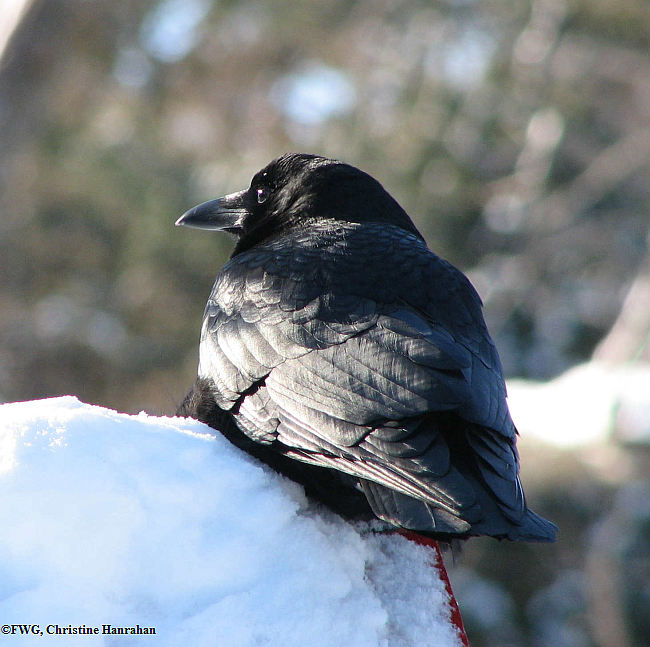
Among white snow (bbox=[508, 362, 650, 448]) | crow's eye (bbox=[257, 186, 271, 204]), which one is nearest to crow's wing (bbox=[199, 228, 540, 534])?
crow's eye (bbox=[257, 186, 271, 204])

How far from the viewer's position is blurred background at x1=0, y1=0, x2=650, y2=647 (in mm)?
10625

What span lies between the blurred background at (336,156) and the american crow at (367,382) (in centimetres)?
703

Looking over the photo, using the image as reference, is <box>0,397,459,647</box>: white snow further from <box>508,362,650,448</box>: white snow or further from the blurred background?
the blurred background

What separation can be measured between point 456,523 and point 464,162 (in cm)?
955

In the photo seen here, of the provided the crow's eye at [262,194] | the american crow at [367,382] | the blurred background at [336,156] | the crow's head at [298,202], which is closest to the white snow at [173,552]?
the american crow at [367,382]

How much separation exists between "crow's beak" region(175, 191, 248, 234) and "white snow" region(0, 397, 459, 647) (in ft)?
5.15

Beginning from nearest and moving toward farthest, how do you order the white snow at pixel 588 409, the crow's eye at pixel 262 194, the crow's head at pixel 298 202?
the crow's head at pixel 298 202, the crow's eye at pixel 262 194, the white snow at pixel 588 409

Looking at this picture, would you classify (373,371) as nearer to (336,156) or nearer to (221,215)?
(221,215)

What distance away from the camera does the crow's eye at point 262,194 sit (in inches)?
140

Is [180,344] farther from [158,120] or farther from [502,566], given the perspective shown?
[502,566]

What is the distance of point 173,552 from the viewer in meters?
1.71

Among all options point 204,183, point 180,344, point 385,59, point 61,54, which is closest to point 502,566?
point 180,344

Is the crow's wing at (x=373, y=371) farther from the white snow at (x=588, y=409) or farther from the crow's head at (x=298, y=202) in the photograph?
the white snow at (x=588, y=409)

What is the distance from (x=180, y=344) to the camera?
10680 millimetres
